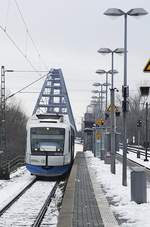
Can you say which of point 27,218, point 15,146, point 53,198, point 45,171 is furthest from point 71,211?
point 15,146

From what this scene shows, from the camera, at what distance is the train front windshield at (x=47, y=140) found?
94.4 feet

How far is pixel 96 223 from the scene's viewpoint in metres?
11.9

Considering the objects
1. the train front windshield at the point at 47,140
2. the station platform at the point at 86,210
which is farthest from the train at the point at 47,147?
the station platform at the point at 86,210

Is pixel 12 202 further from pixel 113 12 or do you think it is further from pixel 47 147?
pixel 47 147

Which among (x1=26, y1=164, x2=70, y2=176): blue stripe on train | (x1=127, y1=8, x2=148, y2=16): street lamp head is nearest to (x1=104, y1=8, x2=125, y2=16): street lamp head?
(x1=127, y1=8, x2=148, y2=16): street lamp head

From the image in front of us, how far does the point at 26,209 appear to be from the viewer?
55.3 ft

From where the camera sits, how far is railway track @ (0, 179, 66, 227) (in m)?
13.9

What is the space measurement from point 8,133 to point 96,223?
65572 millimetres

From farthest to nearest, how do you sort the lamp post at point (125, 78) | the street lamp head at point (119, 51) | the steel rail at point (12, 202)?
the street lamp head at point (119, 51), the lamp post at point (125, 78), the steel rail at point (12, 202)

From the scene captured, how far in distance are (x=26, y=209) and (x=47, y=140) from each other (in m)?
12.4

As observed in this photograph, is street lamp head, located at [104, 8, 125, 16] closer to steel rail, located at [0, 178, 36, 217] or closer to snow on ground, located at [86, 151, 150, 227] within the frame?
snow on ground, located at [86, 151, 150, 227]

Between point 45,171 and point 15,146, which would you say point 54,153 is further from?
point 15,146

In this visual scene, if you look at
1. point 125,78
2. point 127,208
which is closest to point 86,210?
point 127,208

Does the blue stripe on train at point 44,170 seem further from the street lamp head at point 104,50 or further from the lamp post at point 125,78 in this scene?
the lamp post at point 125,78
